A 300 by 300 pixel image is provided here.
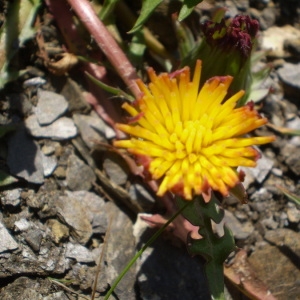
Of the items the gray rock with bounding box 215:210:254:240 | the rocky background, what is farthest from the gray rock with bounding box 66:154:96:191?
the gray rock with bounding box 215:210:254:240

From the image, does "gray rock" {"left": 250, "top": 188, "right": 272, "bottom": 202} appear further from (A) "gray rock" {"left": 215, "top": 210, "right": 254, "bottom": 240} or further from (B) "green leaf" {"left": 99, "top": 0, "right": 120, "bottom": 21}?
(B) "green leaf" {"left": 99, "top": 0, "right": 120, "bottom": 21}

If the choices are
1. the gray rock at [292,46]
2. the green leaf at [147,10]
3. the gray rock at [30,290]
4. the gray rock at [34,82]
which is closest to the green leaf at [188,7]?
the green leaf at [147,10]

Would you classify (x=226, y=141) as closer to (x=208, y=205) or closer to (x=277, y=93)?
(x=208, y=205)

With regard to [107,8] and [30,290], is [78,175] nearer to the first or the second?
[30,290]

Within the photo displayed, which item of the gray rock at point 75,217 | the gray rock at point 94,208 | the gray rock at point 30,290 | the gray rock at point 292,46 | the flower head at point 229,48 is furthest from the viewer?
the gray rock at point 292,46

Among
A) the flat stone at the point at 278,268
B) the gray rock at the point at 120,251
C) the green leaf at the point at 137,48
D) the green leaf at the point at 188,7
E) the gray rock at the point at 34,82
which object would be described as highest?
the green leaf at the point at 188,7

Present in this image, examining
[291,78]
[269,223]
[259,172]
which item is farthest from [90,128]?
[291,78]

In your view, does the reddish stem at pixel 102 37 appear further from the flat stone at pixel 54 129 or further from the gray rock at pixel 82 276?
the gray rock at pixel 82 276
